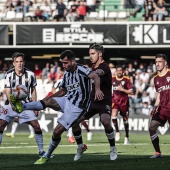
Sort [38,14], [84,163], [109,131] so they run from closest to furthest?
1. [84,163]
2. [109,131]
3. [38,14]

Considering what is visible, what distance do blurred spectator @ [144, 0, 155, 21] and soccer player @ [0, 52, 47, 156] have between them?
59.1 feet

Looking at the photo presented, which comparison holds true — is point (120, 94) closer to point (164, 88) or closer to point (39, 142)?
point (164, 88)

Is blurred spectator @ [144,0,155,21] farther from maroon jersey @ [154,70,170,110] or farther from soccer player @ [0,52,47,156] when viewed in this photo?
soccer player @ [0,52,47,156]

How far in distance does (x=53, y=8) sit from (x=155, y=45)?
5463 millimetres

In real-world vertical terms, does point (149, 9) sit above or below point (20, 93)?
above

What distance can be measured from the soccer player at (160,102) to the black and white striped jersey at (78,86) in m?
2.01

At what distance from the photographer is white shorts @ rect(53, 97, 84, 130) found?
491 inches

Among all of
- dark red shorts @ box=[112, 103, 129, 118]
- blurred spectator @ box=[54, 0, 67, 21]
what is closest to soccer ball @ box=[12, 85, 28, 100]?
dark red shorts @ box=[112, 103, 129, 118]

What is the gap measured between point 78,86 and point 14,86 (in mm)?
2330

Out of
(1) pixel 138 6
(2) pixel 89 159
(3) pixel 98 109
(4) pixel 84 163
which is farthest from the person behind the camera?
(1) pixel 138 6

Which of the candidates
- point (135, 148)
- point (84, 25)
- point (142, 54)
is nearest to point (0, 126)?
point (135, 148)

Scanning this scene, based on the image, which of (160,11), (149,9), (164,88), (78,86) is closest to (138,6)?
(149,9)

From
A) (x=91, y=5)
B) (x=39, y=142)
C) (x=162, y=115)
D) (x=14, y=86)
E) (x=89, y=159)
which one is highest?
(x=91, y=5)

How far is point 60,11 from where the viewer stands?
3275 centimetres
